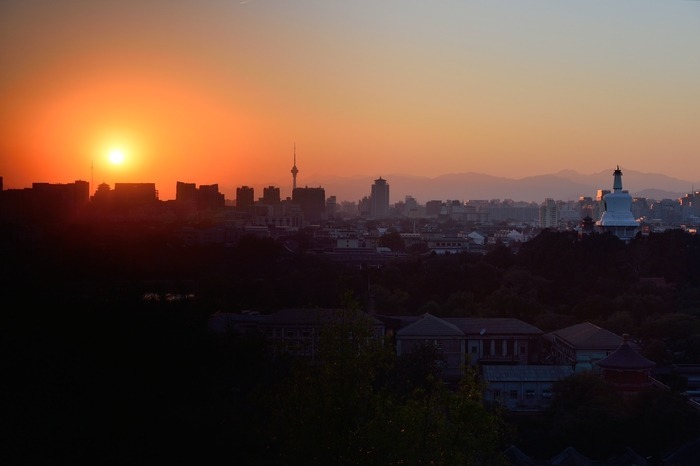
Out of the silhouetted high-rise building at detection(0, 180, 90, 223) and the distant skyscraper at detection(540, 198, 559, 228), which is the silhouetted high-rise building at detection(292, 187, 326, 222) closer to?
the distant skyscraper at detection(540, 198, 559, 228)

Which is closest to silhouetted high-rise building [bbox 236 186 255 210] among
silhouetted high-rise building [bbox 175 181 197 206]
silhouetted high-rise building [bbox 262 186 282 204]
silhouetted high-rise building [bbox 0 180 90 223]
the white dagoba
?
silhouetted high-rise building [bbox 262 186 282 204]

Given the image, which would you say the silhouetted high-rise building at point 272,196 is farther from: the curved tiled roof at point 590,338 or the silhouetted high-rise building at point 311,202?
the curved tiled roof at point 590,338

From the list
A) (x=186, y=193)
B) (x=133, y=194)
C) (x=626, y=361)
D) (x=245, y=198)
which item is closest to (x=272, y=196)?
(x=245, y=198)

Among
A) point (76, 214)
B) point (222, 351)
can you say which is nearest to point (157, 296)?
point (222, 351)

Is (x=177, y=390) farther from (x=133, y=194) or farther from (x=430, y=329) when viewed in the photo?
(x=133, y=194)

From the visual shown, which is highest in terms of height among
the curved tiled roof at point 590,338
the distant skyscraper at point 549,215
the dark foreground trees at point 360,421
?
the distant skyscraper at point 549,215

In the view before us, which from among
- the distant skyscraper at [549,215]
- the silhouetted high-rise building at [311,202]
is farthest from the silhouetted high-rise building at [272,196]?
the distant skyscraper at [549,215]
